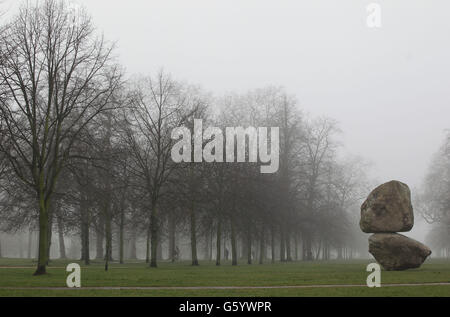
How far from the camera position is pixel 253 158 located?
41.3 meters

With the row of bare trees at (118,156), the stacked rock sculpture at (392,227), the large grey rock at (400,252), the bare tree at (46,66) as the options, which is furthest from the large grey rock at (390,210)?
the bare tree at (46,66)

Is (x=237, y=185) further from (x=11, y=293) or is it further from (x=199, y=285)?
(x=11, y=293)

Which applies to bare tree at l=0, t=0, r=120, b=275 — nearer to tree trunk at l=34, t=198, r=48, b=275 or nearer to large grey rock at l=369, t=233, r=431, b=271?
tree trunk at l=34, t=198, r=48, b=275

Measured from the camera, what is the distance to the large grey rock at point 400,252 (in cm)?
2778

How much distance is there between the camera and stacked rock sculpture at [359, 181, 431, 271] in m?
27.8

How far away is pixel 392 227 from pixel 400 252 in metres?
1.47

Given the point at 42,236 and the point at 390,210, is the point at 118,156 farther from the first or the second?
the point at 390,210

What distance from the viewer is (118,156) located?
28.1 metres

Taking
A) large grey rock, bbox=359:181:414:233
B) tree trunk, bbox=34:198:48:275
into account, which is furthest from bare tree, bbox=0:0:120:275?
large grey rock, bbox=359:181:414:233

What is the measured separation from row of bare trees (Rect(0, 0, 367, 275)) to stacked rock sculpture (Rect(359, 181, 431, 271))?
12.0m

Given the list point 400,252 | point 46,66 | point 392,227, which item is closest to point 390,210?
point 392,227

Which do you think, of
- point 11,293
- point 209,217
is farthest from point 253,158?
point 11,293

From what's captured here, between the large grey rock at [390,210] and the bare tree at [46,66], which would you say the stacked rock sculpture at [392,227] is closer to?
the large grey rock at [390,210]

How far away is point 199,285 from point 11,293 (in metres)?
6.66
